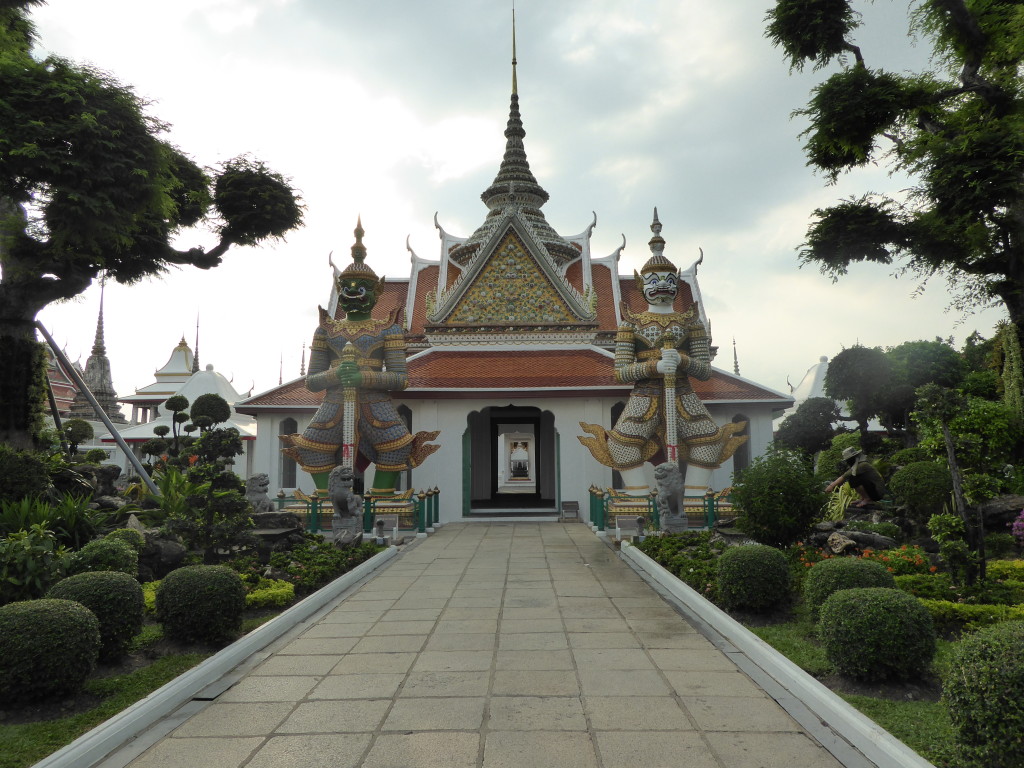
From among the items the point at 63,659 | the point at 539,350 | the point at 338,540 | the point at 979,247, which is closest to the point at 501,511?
the point at 539,350

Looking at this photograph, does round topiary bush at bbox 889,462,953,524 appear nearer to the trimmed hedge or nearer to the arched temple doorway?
the trimmed hedge

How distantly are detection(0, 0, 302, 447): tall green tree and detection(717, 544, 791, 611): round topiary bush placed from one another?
33.2 feet

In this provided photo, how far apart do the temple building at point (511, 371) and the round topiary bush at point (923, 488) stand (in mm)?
5785

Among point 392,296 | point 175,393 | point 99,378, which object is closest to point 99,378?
point 99,378

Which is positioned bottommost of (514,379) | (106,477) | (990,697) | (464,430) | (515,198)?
(990,697)

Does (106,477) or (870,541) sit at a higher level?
(106,477)

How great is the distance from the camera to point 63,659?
4.25 metres

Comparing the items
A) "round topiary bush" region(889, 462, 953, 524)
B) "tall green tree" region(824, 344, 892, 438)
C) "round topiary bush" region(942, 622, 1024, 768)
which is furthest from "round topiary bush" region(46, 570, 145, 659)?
"tall green tree" region(824, 344, 892, 438)

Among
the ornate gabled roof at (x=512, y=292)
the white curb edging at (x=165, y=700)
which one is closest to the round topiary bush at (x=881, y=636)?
the white curb edging at (x=165, y=700)

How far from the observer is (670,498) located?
1180cm

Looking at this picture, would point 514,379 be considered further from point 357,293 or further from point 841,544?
point 841,544

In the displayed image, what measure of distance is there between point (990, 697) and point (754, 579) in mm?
3438

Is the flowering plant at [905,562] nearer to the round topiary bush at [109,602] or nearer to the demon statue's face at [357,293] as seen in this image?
the round topiary bush at [109,602]

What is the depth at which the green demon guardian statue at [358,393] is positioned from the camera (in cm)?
1389
